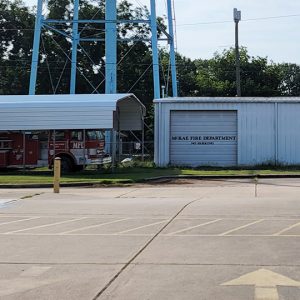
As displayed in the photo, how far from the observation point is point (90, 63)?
6731cm

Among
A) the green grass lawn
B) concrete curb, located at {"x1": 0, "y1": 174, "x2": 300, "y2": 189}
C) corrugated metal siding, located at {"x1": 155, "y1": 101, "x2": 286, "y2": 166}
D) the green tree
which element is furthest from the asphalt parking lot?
the green tree

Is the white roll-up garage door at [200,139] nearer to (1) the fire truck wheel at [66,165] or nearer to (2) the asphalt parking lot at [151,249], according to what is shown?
(1) the fire truck wheel at [66,165]

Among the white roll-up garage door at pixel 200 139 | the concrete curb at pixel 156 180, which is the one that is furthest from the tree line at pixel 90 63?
the concrete curb at pixel 156 180

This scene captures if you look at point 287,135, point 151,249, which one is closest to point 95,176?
point 287,135

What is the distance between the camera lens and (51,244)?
9133 mm

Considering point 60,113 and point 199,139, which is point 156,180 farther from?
point 199,139

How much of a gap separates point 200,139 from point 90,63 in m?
38.2

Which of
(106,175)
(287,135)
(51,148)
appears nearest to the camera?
(106,175)

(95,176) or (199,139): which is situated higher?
(199,139)

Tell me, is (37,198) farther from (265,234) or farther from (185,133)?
(185,133)

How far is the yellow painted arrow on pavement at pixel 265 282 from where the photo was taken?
5999 millimetres

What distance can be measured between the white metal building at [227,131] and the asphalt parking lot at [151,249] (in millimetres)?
15293

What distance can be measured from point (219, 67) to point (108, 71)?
3256cm

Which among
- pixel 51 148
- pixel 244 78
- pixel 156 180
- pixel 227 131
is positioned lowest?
pixel 156 180
